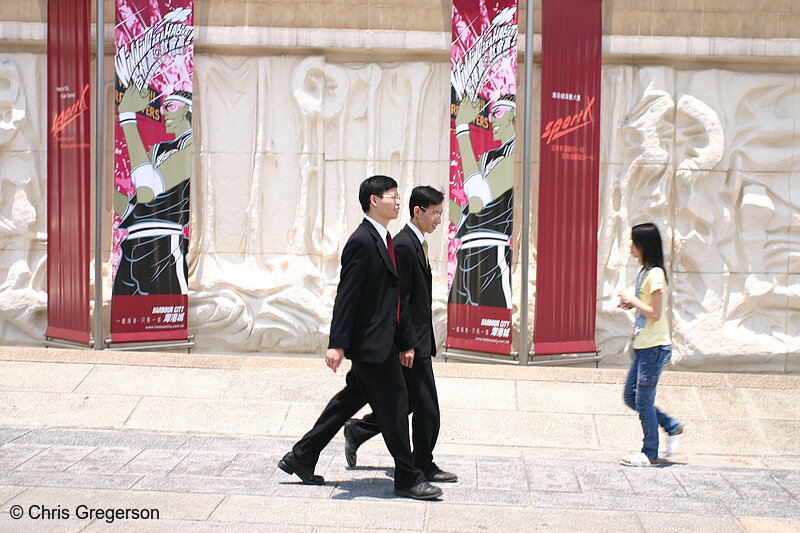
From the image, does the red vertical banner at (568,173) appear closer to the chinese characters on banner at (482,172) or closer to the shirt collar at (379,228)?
the chinese characters on banner at (482,172)

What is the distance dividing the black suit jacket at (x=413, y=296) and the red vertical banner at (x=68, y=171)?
4393 mm

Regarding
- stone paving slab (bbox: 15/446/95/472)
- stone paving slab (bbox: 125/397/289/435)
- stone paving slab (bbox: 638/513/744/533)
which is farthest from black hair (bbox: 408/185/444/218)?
stone paving slab (bbox: 15/446/95/472)

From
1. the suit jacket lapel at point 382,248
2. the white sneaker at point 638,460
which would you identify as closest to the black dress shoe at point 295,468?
the suit jacket lapel at point 382,248

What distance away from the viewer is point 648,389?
5.68 meters

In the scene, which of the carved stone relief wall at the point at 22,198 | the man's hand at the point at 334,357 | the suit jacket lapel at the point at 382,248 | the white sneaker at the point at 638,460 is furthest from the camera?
the carved stone relief wall at the point at 22,198

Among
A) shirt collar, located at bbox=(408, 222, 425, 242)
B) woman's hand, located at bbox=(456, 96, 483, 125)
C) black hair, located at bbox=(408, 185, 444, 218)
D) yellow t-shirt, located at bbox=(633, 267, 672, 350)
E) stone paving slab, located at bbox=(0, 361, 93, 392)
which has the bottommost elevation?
stone paving slab, located at bbox=(0, 361, 93, 392)

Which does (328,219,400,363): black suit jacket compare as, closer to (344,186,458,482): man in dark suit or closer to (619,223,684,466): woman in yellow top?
(344,186,458,482): man in dark suit

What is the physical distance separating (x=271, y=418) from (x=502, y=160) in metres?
3.11

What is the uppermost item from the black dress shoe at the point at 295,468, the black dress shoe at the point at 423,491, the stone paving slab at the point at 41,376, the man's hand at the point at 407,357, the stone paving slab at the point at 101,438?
the man's hand at the point at 407,357

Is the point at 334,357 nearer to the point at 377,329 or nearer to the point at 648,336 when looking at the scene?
the point at 377,329

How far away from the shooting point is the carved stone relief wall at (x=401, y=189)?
8.52 metres

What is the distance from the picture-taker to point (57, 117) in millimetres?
8609

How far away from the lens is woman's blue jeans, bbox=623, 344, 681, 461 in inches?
224

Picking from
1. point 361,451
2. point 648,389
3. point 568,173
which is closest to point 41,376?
point 361,451
